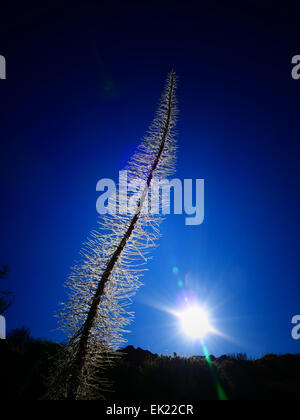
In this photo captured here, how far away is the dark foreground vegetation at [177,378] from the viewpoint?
13.7ft

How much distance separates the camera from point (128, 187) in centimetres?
438

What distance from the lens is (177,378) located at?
4672mm

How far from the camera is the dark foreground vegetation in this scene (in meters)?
4.19

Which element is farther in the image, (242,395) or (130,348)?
(130,348)

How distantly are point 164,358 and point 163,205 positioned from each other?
164 inches

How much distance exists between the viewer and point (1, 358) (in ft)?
16.3
